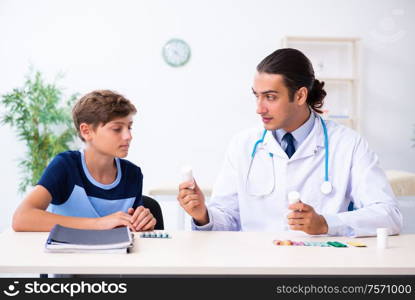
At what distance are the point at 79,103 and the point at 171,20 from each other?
380cm

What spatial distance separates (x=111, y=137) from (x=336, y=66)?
172 inches

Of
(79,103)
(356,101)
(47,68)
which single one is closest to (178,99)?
(47,68)

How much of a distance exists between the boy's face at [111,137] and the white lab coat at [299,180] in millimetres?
424

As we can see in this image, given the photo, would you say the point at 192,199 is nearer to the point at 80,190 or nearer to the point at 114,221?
the point at 114,221

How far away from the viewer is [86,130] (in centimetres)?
225

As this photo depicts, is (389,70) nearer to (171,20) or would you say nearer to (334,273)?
(171,20)

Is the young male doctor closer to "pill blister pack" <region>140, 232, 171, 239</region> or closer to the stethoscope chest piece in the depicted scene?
the stethoscope chest piece

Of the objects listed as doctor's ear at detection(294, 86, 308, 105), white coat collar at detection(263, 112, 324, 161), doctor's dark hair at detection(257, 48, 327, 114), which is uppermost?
doctor's dark hair at detection(257, 48, 327, 114)

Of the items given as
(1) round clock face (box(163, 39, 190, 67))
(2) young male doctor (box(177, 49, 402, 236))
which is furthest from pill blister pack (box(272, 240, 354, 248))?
(1) round clock face (box(163, 39, 190, 67))

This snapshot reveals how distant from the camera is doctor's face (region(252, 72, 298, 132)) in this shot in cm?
214

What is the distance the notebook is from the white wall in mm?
4297

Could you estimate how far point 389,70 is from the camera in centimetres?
618

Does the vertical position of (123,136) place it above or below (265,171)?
above

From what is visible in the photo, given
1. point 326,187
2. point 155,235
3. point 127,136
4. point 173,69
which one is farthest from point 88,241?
point 173,69
